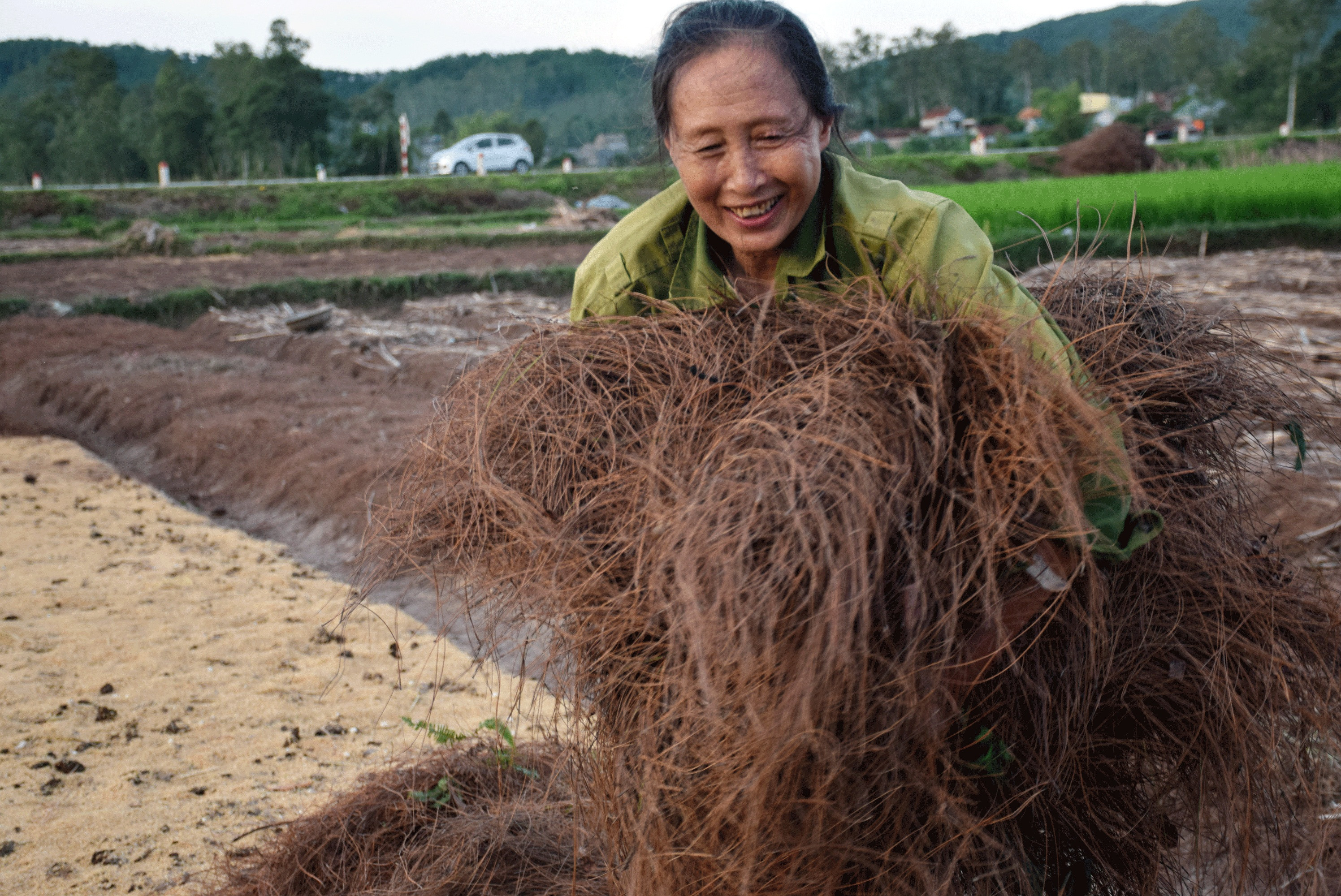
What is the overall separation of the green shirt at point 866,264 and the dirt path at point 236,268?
11714 mm

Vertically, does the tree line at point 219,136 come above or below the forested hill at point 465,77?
below

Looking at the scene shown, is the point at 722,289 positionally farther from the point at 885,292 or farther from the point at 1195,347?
the point at 1195,347

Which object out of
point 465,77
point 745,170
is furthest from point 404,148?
point 465,77

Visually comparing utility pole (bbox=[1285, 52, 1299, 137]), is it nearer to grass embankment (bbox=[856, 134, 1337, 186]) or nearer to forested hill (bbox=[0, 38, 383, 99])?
grass embankment (bbox=[856, 134, 1337, 186])

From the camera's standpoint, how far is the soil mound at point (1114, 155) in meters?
24.1

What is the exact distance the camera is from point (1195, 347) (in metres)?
1.68

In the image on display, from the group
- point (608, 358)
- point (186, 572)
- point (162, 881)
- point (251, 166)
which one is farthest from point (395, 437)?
point (251, 166)

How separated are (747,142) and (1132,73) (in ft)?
314

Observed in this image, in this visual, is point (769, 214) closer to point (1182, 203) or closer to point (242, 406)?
point (242, 406)

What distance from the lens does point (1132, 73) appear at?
83875 millimetres

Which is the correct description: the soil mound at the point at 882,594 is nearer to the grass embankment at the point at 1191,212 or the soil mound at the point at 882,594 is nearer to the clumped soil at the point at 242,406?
the clumped soil at the point at 242,406

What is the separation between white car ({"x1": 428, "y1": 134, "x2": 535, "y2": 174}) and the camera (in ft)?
97.0

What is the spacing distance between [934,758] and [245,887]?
1.68 m

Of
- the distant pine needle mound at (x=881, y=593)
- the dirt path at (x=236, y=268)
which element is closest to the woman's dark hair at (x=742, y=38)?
the distant pine needle mound at (x=881, y=593)
